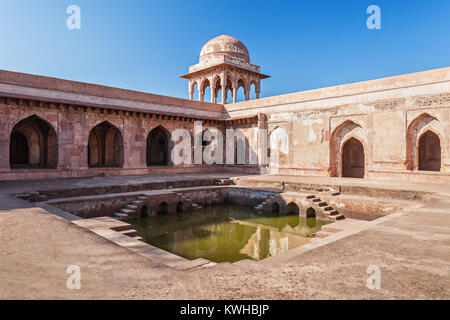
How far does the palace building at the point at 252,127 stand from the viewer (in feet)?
39.4

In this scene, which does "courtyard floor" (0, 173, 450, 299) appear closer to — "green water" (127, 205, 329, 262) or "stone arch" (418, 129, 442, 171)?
"green water" (127, 205, 329, 262)

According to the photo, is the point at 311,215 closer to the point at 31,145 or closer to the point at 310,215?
the point at 310,215

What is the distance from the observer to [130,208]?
979 centimetres

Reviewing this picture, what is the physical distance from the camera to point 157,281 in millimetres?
2764

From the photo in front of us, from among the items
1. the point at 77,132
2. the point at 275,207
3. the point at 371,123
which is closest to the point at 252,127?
the point at 371,123

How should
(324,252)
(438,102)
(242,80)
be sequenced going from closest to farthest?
(324,252)
(438,102)
(242,80)

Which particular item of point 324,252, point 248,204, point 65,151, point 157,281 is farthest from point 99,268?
point 65,151

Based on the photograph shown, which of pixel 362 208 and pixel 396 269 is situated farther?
pixel 362 208

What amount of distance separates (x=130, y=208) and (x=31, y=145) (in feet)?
32.2

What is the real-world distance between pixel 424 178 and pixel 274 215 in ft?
20.7

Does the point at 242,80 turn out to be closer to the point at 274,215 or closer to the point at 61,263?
the point at 274,215

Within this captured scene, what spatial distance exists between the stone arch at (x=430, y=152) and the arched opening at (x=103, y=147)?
55.1 feet

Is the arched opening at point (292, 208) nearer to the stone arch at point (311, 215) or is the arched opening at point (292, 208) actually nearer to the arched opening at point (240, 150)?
the stone arch at point (311, 215)

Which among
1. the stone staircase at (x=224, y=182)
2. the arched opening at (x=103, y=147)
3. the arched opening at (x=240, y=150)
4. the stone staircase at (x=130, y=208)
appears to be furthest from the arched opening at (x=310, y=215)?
the arched opening at (x=103, y=147)
